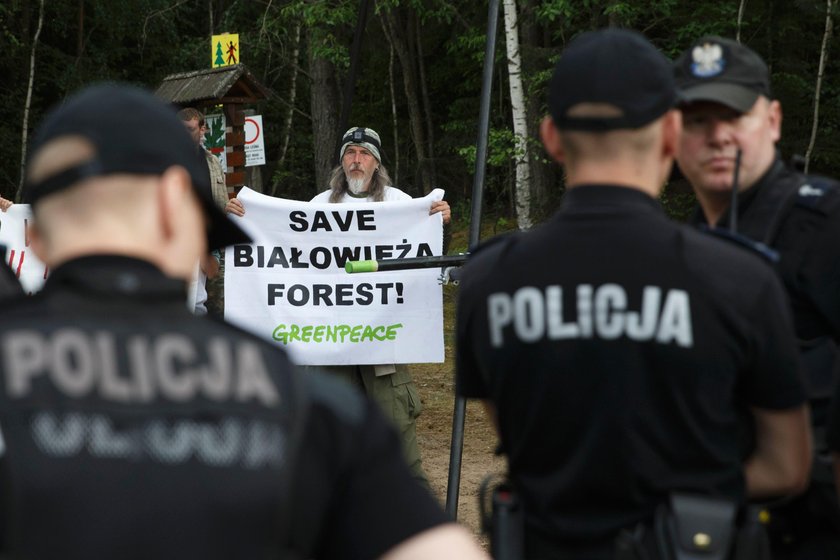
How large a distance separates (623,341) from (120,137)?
112 cm

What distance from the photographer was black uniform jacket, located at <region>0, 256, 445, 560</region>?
4.77 ft

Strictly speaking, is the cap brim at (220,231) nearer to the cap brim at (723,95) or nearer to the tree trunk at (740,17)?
the cap brim at (723,95)

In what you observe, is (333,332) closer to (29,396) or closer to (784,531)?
(784,531)

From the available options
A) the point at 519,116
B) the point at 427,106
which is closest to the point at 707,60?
the point at 519,116

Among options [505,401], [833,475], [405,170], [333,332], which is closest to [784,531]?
[833,475]

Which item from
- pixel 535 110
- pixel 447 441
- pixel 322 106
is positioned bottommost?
pixel 447 441

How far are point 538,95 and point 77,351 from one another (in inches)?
820

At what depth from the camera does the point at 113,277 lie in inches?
61.1

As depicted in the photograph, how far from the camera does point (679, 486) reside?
2350mm

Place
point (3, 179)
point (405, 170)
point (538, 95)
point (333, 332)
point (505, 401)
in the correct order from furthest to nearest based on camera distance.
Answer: point (405, 170), point (3, 179), point (538, 95), point (333, 332), point (505, 401)

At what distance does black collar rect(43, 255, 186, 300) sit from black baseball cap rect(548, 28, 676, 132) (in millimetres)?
1141

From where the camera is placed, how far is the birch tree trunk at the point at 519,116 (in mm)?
18516

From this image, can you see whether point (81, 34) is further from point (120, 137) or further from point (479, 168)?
point (120, 137)

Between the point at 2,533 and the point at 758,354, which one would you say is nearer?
the point at 2,533
